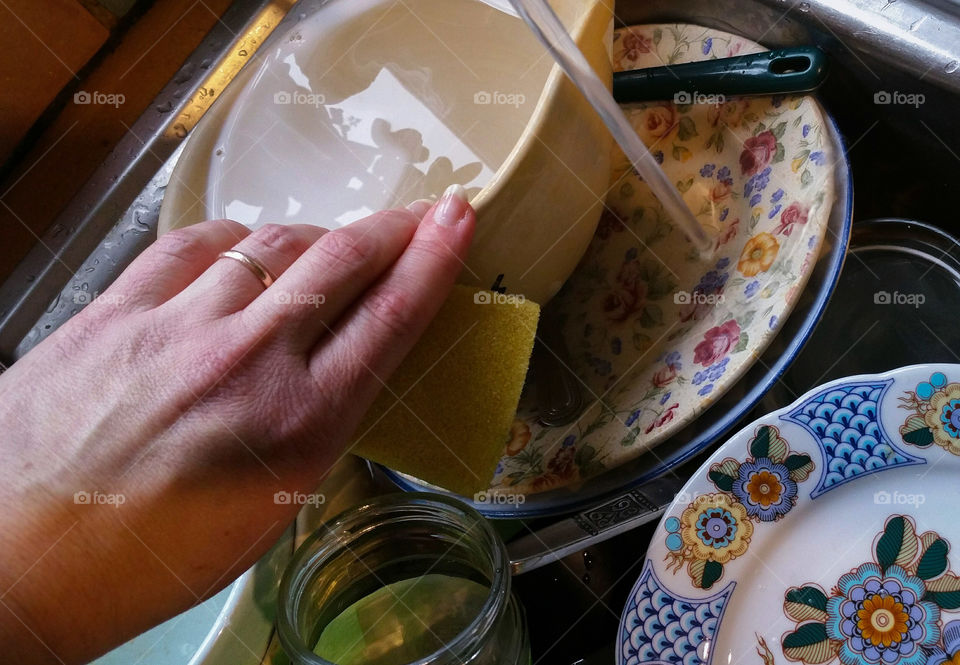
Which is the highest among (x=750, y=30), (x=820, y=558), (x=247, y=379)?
(x=247, y=379)

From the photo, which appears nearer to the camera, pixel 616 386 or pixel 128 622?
pixel 128 622

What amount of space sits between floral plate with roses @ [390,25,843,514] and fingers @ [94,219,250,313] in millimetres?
179

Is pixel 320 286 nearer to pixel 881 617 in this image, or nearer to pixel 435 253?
pixel 435 253

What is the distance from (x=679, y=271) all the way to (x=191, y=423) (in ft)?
1.02

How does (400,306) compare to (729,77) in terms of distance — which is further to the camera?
(729,77)

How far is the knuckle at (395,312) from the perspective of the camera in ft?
1.29

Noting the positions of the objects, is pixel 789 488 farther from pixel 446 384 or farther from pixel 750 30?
pixel 750 30

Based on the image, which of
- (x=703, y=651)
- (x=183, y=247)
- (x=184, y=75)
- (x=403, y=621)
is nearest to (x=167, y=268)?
(x=183, y=247)

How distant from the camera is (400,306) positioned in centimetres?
40

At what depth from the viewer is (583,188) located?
46 cm

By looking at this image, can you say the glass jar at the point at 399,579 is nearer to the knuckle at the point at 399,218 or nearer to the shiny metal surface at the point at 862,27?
the knuckle at the point at 399,218

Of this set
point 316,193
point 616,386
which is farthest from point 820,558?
point 316,193

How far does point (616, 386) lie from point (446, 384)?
139mm

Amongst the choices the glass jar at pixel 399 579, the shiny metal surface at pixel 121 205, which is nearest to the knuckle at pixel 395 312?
the glass jar at pixel 399 579
